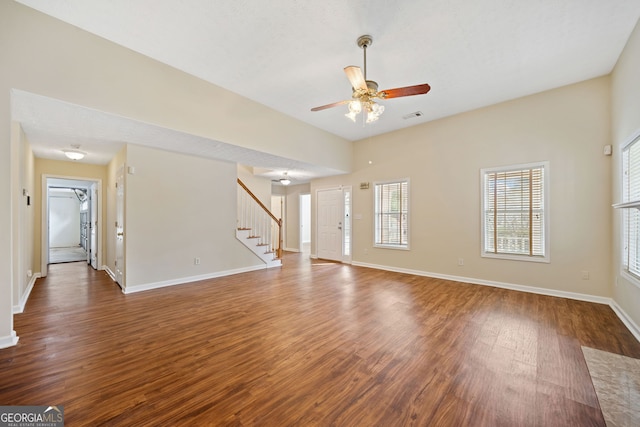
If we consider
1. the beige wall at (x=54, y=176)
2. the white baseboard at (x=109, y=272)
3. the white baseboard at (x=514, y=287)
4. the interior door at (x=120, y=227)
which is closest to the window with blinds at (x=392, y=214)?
the white baseboard at (x=514, y=287)

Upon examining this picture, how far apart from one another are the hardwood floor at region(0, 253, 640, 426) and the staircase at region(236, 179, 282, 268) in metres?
2.03

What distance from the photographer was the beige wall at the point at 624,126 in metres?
2.77

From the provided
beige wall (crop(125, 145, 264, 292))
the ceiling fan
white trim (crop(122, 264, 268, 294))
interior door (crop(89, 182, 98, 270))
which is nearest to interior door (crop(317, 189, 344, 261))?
white trim (crop(122, 264, 268, 294))

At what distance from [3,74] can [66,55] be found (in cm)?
59

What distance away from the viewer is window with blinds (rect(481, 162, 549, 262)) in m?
4.24

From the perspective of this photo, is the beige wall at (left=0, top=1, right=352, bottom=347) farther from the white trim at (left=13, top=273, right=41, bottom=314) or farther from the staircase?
the staircase

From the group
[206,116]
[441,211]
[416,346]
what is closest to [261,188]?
[206,116]

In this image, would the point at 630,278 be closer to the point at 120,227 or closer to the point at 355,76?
the point at 355,76

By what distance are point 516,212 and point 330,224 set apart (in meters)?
4.49

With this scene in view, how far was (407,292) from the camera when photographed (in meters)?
4.33

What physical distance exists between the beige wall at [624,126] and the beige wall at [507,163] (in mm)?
224

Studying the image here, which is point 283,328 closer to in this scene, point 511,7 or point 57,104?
point 57,104

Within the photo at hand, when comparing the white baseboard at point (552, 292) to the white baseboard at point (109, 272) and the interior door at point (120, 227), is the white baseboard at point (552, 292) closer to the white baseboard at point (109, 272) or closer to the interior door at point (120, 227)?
the interior door at point (120, 227)

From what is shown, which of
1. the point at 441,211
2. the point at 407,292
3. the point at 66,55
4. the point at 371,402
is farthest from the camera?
the point at 441,211
